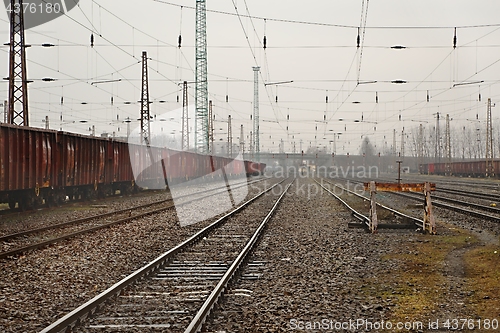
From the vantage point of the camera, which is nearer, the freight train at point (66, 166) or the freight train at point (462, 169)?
the freight train at point (66, 166)

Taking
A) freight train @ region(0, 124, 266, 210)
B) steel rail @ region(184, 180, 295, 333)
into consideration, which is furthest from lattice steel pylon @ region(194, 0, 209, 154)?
steel rail @ region(184, 180, 295, 333)

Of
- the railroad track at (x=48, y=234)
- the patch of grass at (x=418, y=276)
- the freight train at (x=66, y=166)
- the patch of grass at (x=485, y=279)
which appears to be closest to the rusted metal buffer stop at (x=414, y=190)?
the patch of grass at (x=418, y=276)

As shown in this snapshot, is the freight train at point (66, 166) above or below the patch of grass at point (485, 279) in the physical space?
above

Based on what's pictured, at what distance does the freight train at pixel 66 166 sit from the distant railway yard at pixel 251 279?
3.20 m

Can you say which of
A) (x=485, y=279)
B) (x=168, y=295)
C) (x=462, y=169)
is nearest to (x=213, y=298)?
(x=168, y=295)

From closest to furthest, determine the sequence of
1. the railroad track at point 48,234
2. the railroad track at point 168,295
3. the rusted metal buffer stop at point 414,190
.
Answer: the railroad track at point 168,295
the railroad track at point 48,234
the rusted metal buffer stop at point 414,190

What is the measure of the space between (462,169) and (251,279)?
73766 millimetres

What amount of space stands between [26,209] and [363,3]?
1524 centimetres

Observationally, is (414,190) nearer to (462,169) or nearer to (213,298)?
(213,298)

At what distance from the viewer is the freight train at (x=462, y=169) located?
67.4 meters

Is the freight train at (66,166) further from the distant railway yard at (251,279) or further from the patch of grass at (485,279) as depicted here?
the patch of grass at (485,279)

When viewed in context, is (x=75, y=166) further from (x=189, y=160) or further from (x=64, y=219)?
(x=189, y=160)

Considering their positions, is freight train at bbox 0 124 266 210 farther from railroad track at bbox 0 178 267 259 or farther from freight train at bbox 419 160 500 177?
freight train at bbox 419 160 500 177

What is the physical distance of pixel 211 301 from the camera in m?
6.67
